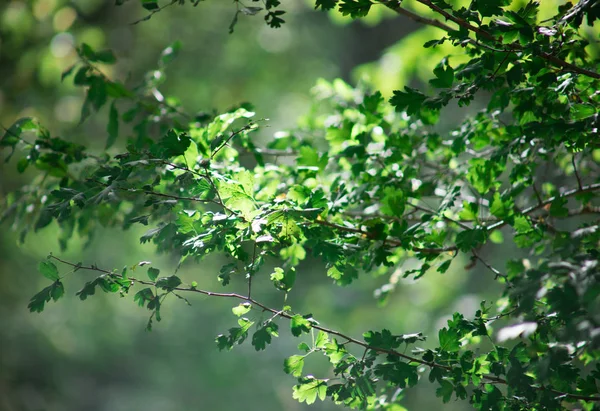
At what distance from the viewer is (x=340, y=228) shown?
38.8 inches

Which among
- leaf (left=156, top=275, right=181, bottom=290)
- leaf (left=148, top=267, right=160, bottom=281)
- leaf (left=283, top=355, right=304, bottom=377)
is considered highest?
leaf (left=148, top=267, right=160, bottom=281)

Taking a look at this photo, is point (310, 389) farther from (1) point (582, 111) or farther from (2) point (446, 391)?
(1) point (582, 111)

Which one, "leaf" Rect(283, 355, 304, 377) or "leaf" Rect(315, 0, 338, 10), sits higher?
"leaf" Rect(315, 0, 338, 10)

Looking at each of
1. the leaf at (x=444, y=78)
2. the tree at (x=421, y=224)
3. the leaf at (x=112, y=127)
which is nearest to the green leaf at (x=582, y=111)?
the tree at (x=421, y=224)

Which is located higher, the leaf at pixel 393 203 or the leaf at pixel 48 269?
the leaf at pixel 393 203

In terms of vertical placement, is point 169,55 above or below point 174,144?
above

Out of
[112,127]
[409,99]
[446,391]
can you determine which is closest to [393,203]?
[409,99]

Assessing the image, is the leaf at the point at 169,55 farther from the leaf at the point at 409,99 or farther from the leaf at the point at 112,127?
the leaf at the point at 409,99

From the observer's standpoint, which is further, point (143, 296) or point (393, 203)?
point (393, 203)

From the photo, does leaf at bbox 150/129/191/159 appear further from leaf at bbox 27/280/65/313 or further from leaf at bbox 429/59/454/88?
leaf at bbox 429/59/454/88

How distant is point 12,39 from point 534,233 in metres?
3.15

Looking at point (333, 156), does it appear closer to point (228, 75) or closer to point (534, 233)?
point (534, 233)

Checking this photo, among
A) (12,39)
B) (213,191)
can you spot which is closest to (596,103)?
(213,191)

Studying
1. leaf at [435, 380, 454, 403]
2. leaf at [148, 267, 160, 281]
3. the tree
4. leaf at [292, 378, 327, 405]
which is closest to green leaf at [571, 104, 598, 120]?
the tree
